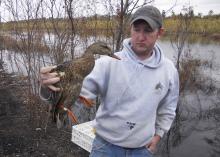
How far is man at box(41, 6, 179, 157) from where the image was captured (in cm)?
252

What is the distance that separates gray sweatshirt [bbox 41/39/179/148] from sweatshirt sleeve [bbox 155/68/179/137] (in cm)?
14

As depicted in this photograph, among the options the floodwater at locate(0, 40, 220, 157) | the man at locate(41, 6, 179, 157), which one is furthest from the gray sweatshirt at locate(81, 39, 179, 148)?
the floodwater at locate(0, 40, 220, 157)

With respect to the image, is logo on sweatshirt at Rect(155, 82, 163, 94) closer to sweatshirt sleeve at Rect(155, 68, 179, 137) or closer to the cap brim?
sweatshirt sleeve at Rect(155, 68, 179, 137)

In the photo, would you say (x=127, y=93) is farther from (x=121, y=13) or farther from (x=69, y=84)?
(x=121, y=13)

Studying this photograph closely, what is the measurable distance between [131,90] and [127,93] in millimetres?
42

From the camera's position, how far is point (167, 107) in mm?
2896

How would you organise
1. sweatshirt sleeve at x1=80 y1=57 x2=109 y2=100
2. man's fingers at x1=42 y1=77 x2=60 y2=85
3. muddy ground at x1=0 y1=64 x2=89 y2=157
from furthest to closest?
muddy ground at x1=0 y1=64 x2=89 y2=157 < sweatshirt sleeve at x1=80 y1=57 x2=109 y2=100 < man's fingers at x1=42 y1=77 x2=60 y2=85

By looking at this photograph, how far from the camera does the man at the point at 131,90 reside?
252 centimetres

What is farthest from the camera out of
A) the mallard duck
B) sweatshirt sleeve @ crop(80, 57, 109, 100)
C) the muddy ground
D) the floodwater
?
the floodwater

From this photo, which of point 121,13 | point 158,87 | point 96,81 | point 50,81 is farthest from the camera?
point 121,13

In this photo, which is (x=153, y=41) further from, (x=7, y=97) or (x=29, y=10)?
(x=7, y=97)

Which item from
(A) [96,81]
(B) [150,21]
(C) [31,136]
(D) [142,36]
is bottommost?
(C) [31,136]

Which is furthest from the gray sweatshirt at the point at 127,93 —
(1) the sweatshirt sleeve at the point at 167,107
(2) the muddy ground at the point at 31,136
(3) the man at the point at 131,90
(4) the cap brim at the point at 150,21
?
(2) the muddy ground at the point at 31,136

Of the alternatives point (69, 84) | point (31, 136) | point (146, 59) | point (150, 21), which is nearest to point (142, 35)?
point (150, 21)
